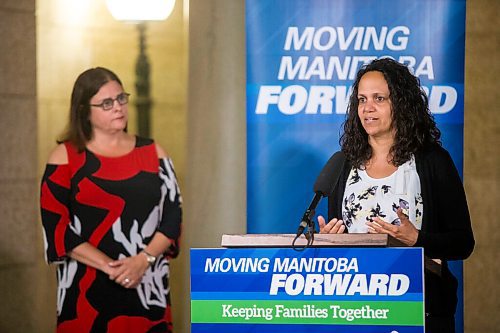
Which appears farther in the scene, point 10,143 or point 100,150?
point 10,143

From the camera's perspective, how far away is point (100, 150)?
203 inches

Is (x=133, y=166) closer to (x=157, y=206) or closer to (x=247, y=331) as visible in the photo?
(x=157, y=206)

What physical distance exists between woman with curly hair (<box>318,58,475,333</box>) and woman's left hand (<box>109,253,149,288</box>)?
1.82 metres

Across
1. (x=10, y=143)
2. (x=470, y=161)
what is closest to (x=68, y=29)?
(x=10, y=143)

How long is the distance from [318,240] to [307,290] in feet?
0.47

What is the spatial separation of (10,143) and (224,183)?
1309mm

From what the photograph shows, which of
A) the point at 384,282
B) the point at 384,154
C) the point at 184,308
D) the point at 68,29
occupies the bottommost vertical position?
the point at 184,308

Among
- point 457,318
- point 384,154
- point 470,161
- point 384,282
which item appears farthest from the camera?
point 470,161

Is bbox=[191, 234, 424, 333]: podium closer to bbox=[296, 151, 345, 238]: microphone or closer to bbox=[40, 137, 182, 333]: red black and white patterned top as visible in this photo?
bbox=[296, 151, 345, 238]: microphone

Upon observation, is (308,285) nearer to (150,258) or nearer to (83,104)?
(150,258)

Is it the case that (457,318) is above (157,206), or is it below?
below

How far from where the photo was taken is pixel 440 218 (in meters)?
3.51

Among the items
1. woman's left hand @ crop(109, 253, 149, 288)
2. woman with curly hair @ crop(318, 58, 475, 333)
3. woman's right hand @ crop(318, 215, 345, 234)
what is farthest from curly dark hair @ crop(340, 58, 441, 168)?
woman's left hand @ crop(109, 253, 149, 288)

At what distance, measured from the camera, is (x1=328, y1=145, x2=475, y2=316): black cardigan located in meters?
3.21
